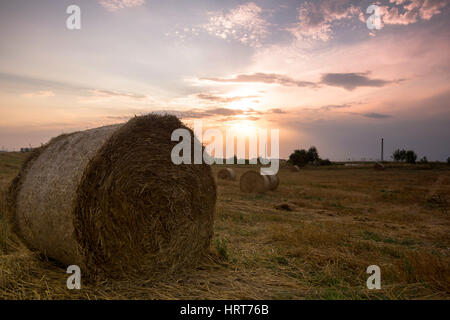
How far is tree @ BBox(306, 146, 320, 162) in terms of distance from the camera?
180 feet

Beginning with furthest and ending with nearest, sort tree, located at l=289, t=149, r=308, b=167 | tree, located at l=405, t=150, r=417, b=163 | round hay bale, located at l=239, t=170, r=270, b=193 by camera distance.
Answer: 1. tree, located at l=405, t=150, r=417, b=163
2. tree, located at l=289, t=149, r=308, b=167
3. round hay bale, located at l=239, t=170, r=270, b=193

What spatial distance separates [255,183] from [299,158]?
130 ft

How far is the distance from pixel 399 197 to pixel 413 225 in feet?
20.1

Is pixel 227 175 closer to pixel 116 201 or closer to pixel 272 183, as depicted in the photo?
pixel 272 183

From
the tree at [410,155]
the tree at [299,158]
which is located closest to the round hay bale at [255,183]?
the tree at [299,158]

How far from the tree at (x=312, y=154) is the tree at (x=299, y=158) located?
0.57 meters

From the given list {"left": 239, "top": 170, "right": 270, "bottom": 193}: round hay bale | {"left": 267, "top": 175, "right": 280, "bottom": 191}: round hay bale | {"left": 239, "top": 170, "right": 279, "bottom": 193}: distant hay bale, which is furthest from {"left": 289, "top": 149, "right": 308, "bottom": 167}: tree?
{"left": 239, "top": 170, "right": 270, "bottom": 193}: round hay bale

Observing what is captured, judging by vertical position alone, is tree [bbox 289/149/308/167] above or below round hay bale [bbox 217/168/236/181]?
above

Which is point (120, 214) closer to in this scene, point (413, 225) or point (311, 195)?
point (413, 225)

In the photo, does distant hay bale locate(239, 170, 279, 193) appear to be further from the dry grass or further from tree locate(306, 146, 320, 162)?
tree locate(306, 146, 320, 162)

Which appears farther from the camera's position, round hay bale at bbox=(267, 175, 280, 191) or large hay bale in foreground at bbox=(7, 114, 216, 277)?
round hay bale at bbox=(267, 175, 280, 191)

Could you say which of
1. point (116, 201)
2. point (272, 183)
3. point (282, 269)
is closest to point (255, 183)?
point (272, 183)

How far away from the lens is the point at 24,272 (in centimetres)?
419

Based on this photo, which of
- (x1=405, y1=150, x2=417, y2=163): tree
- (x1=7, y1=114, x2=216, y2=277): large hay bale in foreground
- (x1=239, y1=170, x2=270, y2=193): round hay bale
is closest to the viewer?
(x1=7, y1=114, x2=216, y2=277): large hay bale in foreground
